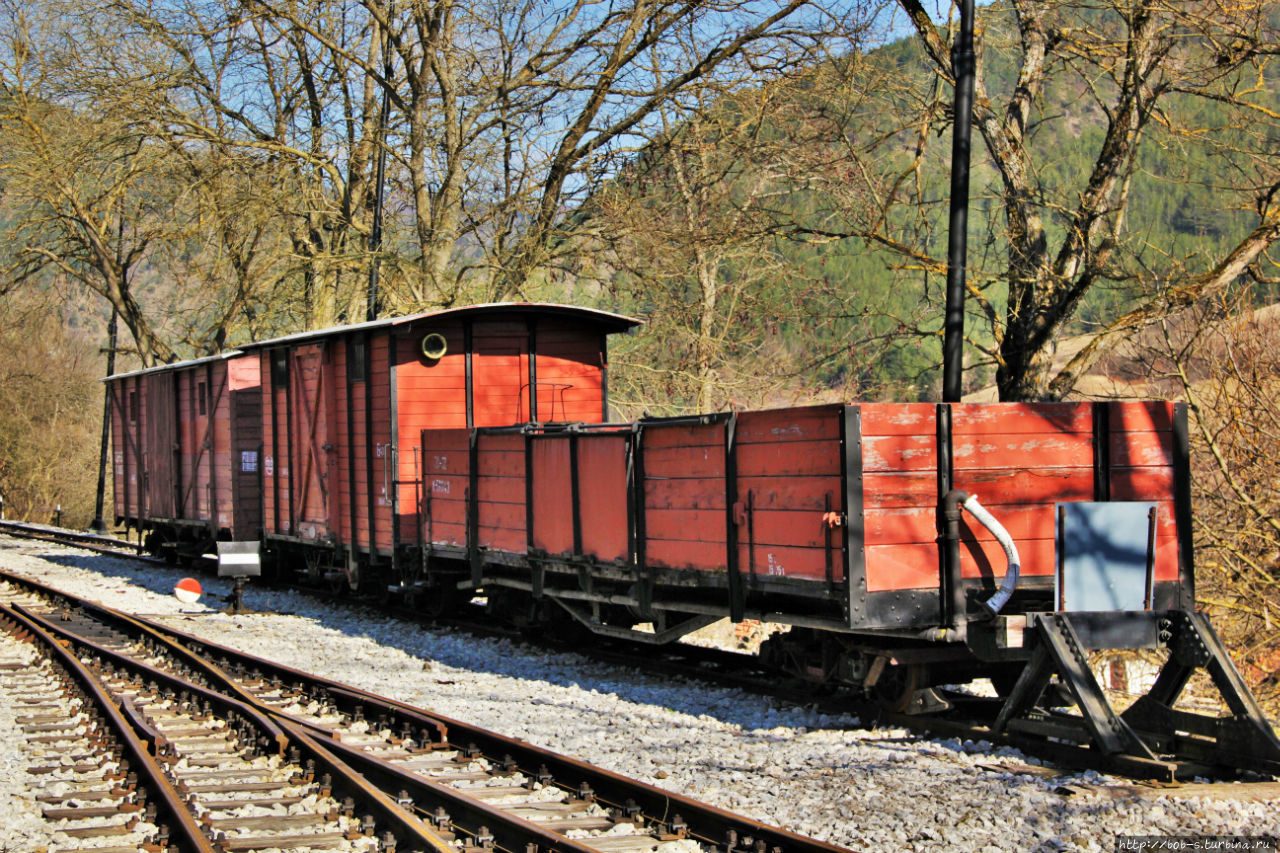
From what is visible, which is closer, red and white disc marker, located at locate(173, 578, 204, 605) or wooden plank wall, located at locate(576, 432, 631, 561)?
wooden plank wall, located at locate(576, 432, 631, 561)

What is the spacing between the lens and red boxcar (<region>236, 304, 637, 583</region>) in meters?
12.9

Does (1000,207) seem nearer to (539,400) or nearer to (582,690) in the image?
(539,400)

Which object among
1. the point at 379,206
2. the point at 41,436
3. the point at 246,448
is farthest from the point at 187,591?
the point at 41,436

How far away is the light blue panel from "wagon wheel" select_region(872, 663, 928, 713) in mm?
1098

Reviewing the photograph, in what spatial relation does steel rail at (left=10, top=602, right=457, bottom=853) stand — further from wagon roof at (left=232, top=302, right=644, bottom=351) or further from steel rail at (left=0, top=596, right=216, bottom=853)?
wagon roof at (left=232, top=302, right=644, bottom=351)

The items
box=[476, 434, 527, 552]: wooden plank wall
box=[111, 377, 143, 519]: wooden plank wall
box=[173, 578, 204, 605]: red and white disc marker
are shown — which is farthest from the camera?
box=[111, 377, 143, 519]: wooden plank wall

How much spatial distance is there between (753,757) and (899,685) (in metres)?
1.49

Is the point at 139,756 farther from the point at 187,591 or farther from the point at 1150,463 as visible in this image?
the point at 187,591

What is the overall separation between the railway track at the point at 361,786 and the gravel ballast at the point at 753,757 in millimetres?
421

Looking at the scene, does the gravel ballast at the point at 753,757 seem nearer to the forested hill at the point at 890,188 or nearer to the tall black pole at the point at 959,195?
the tall black pole at the point at 959,195

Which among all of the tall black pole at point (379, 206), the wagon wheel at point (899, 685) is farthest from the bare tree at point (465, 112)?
the wagon wheel at point (899, 685)

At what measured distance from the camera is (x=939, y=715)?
26.1 feet

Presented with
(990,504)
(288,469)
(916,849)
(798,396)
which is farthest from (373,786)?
(288,469)

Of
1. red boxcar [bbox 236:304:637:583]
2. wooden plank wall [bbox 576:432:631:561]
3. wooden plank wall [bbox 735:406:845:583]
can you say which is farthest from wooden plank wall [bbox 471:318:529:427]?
wooden plank wall [bbox 735:406:845:583]
